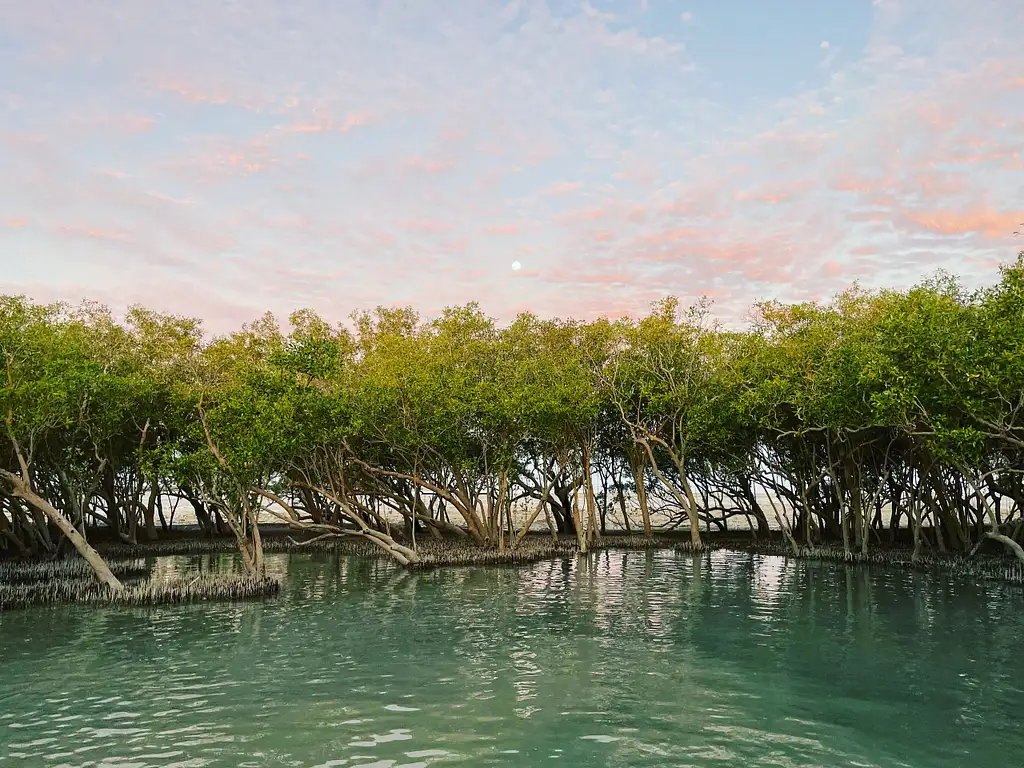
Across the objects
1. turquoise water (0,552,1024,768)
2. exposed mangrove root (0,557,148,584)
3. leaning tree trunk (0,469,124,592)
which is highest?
leaning tree trunk (0,469,124,592)

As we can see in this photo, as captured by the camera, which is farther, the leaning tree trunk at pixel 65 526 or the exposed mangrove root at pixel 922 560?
the exposed mangrove root at pixel 922 560

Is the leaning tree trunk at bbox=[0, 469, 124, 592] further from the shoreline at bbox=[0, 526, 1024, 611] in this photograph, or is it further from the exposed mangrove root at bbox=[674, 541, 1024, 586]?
the exposed mangrove root at bbox=[674, 541, 1024, 586]

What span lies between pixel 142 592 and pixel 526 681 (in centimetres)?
1514

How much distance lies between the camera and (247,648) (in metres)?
17.1

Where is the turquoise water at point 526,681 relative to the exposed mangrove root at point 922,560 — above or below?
above

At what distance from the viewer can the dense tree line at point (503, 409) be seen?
81.6 feet

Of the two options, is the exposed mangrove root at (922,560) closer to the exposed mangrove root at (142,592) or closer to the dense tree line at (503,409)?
the dense tree line at (503,409)

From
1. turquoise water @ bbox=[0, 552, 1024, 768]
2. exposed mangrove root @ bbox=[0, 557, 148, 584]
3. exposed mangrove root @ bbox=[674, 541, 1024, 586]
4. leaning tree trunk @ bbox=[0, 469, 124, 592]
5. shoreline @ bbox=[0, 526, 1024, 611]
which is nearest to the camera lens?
turquoise water @ bbox=[0, 552, 1024, 768]

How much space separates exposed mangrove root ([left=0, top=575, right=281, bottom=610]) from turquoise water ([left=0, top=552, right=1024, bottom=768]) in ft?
3.43

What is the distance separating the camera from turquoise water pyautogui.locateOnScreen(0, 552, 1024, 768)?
1076cm

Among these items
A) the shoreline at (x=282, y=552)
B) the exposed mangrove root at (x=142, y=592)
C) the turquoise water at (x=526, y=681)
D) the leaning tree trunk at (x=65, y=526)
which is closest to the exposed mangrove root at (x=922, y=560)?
the shoreline at (x=282, y=552)

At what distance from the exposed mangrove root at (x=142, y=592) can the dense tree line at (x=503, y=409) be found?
89 centimetres

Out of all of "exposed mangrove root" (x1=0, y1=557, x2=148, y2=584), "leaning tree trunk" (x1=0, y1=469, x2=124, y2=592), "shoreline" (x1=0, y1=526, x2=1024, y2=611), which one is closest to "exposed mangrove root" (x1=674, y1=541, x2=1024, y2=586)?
"shoreline" (x1=0, y1=526, x2=1024, y2=611)

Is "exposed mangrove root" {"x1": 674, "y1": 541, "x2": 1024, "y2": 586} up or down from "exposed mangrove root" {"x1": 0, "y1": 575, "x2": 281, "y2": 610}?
down
